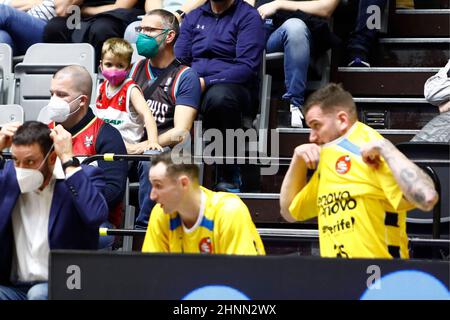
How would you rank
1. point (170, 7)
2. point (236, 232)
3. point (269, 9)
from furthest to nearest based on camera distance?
point (170, 7)
point (269, 9)
point (236, 232)

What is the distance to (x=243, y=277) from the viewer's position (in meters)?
5.57

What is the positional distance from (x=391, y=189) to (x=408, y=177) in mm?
218

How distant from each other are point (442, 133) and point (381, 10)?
6.69 feet

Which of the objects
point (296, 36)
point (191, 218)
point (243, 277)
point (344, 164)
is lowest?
point (243, 277)

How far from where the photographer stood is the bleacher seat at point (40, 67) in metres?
9.24

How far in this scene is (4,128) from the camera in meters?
6.78

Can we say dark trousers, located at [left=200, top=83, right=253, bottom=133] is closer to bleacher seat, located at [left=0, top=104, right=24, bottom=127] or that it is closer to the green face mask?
the green face mask

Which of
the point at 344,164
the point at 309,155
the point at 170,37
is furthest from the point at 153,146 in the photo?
the point at 344,164

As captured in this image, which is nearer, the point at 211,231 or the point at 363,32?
the point at 211,231

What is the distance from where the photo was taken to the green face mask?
854 cm

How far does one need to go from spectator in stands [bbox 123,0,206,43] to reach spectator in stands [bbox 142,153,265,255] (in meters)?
3.21

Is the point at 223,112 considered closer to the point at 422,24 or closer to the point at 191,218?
the point at 191,218
